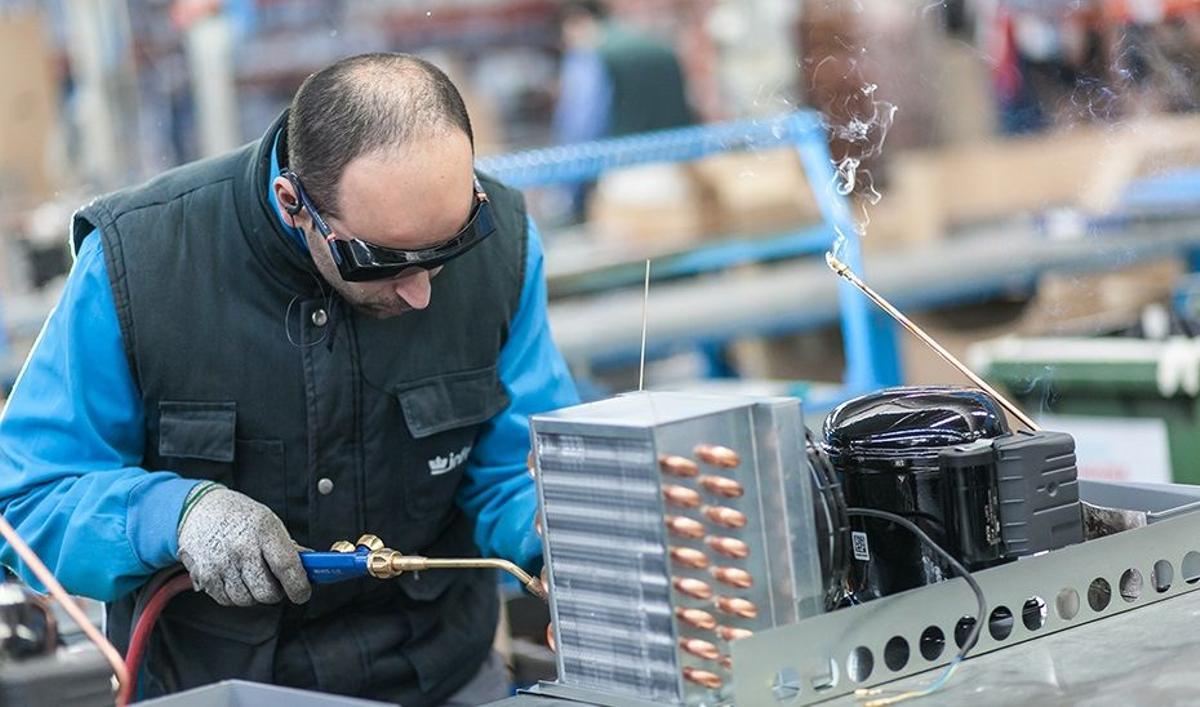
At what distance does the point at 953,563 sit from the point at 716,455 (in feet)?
0.99

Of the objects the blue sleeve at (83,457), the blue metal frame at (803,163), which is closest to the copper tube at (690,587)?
the blue sleeve at (83,457)

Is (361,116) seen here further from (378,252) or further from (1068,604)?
(1068,604)

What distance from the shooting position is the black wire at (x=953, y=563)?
1602mm

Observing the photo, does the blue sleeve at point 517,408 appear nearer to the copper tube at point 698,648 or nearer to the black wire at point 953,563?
the black wire at point 953,563

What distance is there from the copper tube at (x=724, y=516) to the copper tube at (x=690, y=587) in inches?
2.2

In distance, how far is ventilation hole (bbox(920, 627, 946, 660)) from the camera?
5.34 feet

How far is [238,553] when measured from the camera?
70.9 inches

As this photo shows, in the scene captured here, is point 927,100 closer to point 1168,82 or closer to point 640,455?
point 1168,82

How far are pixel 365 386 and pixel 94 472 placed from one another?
0.34 meters

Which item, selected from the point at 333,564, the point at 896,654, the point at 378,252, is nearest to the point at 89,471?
the point at 333,564

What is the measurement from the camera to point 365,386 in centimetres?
208

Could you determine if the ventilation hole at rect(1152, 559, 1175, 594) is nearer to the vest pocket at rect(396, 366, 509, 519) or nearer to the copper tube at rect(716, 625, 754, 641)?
the copper tube at rect(716, 625, 754, 641)

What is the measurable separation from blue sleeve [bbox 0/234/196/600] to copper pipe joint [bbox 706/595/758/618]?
697 mm

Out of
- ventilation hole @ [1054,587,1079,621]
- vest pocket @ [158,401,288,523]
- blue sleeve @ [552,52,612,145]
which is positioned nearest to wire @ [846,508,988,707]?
ventilation hole @ [1054,587,1079,621]
